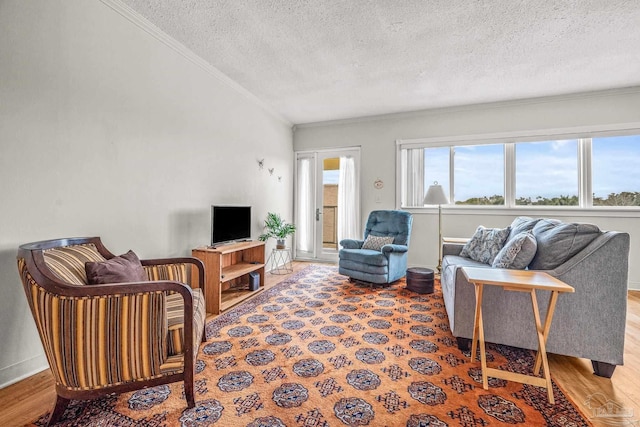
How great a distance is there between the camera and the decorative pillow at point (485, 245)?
2949 millimetres

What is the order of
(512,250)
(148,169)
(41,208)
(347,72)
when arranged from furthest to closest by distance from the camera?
(347,72), (148,169), (512,250), (41,208)

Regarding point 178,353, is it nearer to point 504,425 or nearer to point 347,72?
point 504,425

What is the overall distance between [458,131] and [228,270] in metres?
4.04

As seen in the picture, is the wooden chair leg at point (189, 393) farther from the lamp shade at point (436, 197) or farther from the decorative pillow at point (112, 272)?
the lamp shade at point (436, 197)

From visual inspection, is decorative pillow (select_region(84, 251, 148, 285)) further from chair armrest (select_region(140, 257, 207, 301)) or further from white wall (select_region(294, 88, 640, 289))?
Result: white wall (select_region(294, 88, 640, 289))

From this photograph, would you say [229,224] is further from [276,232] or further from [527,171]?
[527,171]

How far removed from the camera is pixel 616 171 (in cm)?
395

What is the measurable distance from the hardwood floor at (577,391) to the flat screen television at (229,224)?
1640 millimetres

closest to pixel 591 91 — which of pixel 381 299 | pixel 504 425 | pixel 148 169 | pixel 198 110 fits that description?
pixel 381 299

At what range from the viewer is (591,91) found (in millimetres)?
3951

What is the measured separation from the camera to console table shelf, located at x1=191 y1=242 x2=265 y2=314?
2.88m

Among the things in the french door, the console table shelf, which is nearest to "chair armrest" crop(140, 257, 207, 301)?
the console table shelf

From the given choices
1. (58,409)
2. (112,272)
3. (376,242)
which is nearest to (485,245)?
(376,242)

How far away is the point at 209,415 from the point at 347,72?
3482 millimetres
